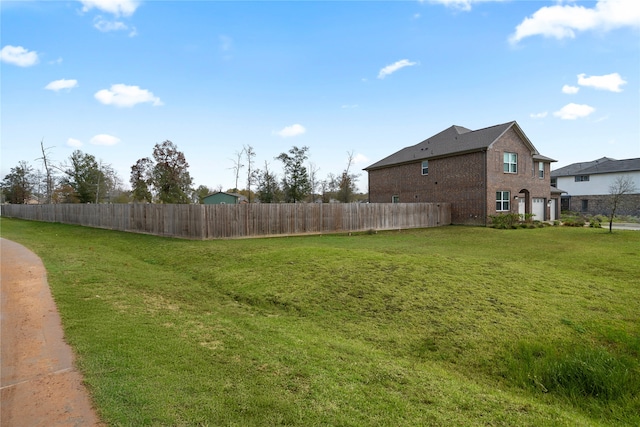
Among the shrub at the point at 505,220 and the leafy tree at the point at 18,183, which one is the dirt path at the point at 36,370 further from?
the leafy tree at the point at 18,183

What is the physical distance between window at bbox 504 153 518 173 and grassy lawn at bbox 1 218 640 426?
51.4 ft

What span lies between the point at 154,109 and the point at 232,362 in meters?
24.2

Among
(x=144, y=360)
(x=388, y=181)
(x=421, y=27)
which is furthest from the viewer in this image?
(x=388, y=181)

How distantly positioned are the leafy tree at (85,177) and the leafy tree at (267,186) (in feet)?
74.6

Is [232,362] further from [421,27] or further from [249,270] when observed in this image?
[421,27]

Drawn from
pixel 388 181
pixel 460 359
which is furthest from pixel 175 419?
pixel 388 181

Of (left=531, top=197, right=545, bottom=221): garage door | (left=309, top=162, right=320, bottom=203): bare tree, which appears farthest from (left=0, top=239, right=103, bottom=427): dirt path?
(left=309, top=162, right=320, bottom=203): bare tree

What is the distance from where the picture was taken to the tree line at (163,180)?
37594 mm

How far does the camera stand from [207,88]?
2109 cm

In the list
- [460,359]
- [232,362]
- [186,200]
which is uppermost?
[186,200]

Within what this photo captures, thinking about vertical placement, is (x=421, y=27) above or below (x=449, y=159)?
above

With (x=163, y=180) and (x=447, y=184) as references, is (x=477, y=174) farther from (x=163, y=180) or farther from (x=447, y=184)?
(x=163, y=180)

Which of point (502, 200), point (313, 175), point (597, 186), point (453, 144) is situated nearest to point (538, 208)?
point (502, 200)

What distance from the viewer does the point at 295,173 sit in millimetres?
36938
